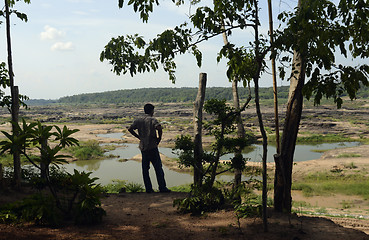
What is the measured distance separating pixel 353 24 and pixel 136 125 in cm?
459

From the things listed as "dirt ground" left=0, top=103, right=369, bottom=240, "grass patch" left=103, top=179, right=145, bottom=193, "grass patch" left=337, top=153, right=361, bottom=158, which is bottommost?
"grass patch" left=337, top=153, right=361, bottom=158

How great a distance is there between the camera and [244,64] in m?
4.19

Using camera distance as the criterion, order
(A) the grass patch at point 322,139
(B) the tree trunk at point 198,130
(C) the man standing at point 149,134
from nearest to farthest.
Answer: (B) the tree trunk at point 198,130 < (C) the man standing at point 149,134 < (A) the grass patch at point 322,139

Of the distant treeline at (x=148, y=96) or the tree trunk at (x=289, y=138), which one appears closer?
the tree trunk at (x=289, y=138)

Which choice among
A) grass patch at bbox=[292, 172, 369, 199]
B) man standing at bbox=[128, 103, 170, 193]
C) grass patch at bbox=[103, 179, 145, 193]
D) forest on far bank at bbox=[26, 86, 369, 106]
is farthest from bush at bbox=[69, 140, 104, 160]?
forest on far bank at bbox=[26, 86, 369, 106]

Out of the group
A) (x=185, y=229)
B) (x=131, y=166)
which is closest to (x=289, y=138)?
(x=185, y=229)

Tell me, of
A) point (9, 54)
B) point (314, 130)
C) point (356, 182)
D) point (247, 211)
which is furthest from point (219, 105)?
point (314, 130)

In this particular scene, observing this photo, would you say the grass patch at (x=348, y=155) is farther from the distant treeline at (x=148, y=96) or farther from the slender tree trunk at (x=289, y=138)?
the distant treeline at (x=148, y=96)

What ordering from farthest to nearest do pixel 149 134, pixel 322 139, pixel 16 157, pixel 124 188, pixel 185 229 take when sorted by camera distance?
pixel 322 139, pixel 124 188, pixel 149 134, pixel 16 157, pixel 185 229

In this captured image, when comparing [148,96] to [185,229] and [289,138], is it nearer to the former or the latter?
[289,138]

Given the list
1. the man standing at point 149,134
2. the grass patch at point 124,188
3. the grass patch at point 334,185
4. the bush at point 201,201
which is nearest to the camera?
the bush at point 201,201

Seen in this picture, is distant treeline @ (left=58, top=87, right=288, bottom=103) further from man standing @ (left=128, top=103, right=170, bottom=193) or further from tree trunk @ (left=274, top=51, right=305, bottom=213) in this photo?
tree trunk @ (left=274, top=51, right=305, bottom=213)

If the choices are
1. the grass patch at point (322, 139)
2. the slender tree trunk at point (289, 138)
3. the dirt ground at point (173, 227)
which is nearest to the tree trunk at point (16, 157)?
the dirt ground at point (173, 227)

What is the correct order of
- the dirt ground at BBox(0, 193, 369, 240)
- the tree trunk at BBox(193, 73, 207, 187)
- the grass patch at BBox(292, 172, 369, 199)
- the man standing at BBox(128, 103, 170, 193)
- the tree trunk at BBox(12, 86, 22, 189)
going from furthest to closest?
1. the grass patch at BBox(292, 172, 369, 199)
2. the man standing at BBox(128, 103, 170, 193)
3. the tree trunk at BBox(12, 86, 22, 189)
4. the tree trunk at BBox(193, 73, 207, 187)
5. the dirt ground at BBox(0, 193, 369, 240)
